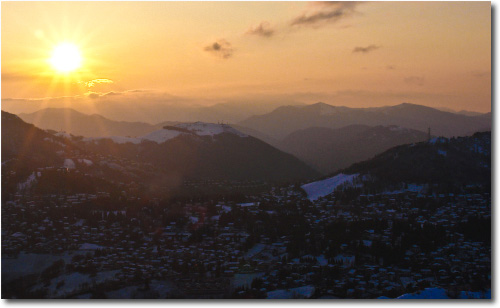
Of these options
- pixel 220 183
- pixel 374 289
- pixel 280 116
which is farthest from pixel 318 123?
pixel 374 289

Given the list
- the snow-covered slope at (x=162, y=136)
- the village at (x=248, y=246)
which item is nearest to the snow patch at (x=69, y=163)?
the village at (x=248, y=246)

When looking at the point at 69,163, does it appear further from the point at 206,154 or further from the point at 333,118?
the point at 333,118

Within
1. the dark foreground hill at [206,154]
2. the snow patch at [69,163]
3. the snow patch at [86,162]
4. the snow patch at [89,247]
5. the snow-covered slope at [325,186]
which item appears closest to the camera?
A: the snow patch at [89,247]

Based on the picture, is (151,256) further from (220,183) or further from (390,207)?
(220,183)

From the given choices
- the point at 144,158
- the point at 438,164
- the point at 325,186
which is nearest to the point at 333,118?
the point at 144,158

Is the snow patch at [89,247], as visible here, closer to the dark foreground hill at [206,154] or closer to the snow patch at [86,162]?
the snow patch at [86,162]
